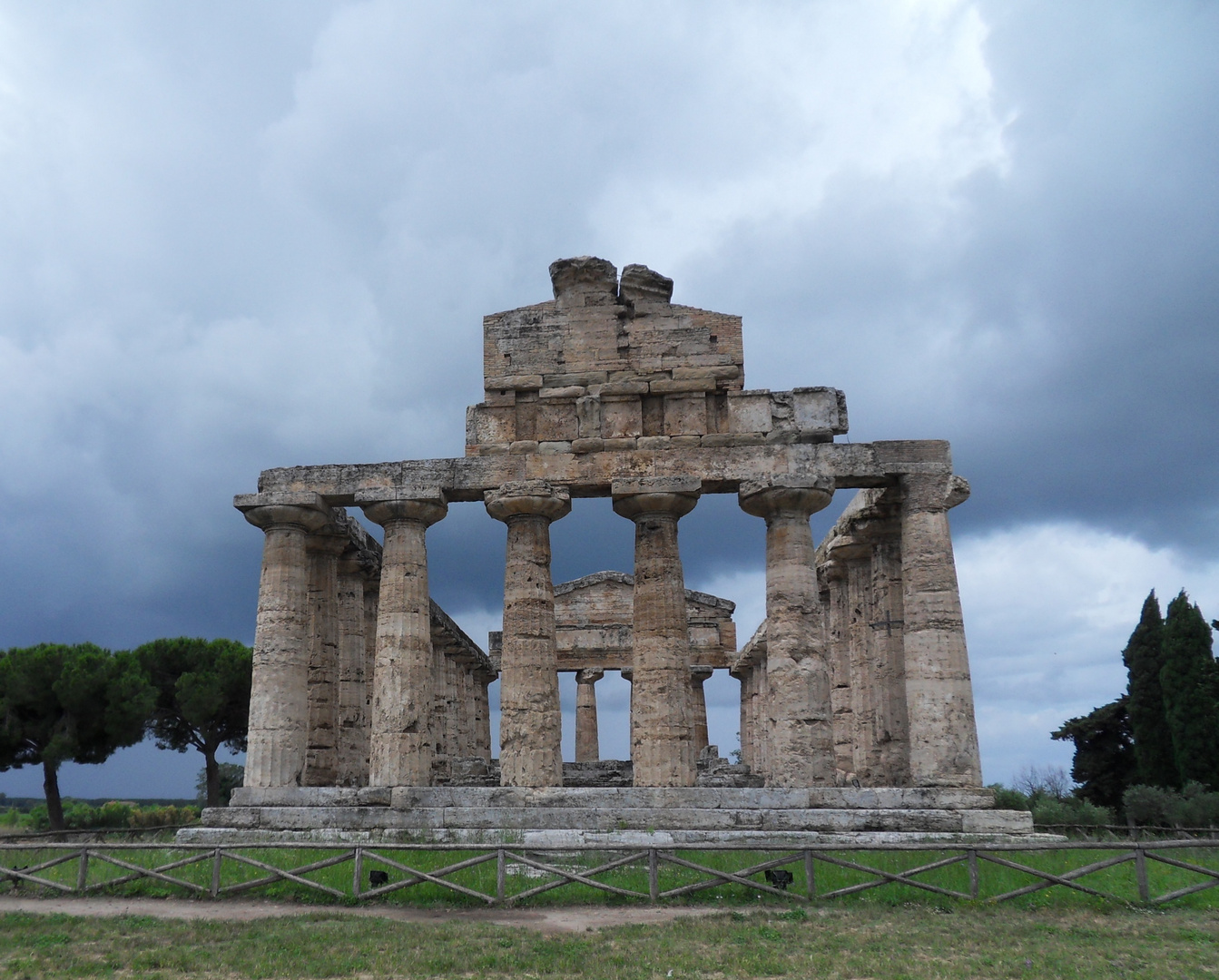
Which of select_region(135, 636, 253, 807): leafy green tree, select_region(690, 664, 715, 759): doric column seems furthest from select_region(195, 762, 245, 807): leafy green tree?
select_region(690, 664, 715, 759): doric column

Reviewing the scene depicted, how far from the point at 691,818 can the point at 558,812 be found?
7.80 ft

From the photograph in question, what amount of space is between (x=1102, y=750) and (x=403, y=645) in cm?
2936

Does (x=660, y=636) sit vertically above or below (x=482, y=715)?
above

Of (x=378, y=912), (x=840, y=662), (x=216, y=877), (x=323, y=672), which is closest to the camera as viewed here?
(x=378, y=912)

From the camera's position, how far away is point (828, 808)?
55.6 ft

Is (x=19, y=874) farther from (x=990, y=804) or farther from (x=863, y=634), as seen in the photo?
(x=863, y=634)

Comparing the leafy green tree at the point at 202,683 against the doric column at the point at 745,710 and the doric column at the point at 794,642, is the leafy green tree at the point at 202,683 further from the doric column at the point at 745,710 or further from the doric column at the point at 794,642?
the doric column at the point at 794,642

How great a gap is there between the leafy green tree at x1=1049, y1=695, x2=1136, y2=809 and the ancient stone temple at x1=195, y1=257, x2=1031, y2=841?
18621 mm

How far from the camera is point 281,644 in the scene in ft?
65.0

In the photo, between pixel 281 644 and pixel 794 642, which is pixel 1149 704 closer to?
pixel 794 642

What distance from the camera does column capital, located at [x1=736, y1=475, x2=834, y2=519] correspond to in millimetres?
19047

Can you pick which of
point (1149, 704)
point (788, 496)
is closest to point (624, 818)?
point (788, 496)

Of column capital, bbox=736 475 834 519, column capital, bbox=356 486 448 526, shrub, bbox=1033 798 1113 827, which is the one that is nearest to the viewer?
column capital, bbox=736 475 834 519

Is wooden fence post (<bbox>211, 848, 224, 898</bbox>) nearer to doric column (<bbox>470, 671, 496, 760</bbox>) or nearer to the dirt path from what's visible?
the dirt path
